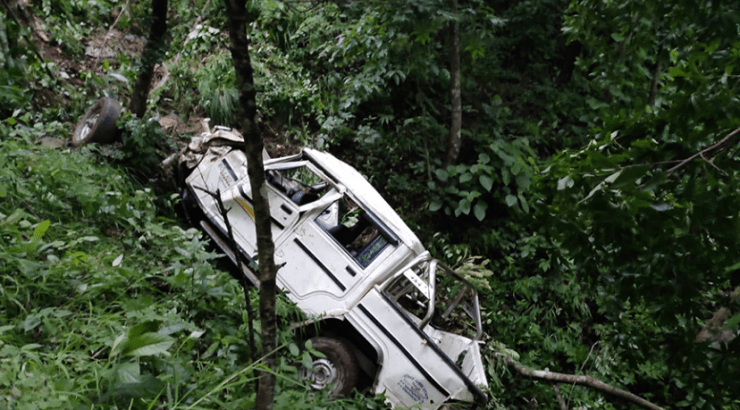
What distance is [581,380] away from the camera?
457cm

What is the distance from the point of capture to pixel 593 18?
148 inches

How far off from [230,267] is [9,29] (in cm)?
337

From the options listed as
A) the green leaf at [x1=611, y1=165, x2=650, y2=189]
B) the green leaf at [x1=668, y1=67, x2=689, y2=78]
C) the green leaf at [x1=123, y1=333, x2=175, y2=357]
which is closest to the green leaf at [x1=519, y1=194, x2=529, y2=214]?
the green leaf at [x1=668, y1=67, x2=689, y2=78]

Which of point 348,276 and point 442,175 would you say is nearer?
point 348,276

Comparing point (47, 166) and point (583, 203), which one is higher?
point (47, 166)

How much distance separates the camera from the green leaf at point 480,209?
23.2ft

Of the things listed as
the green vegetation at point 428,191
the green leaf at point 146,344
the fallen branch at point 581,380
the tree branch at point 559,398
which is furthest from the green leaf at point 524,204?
the green leaf at point 146,344

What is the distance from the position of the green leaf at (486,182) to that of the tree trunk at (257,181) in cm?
537

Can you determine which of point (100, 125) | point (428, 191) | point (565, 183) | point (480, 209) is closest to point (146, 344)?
point (565, 183)

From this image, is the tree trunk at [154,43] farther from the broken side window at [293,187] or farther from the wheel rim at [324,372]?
the wheel rim at [324,372]

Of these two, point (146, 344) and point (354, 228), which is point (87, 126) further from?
point (146, 344)

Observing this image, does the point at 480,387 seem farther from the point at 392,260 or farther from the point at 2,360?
the point at 2,360

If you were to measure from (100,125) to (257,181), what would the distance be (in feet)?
14.2

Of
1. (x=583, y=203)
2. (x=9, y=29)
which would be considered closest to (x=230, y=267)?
(x=9, y=29)
